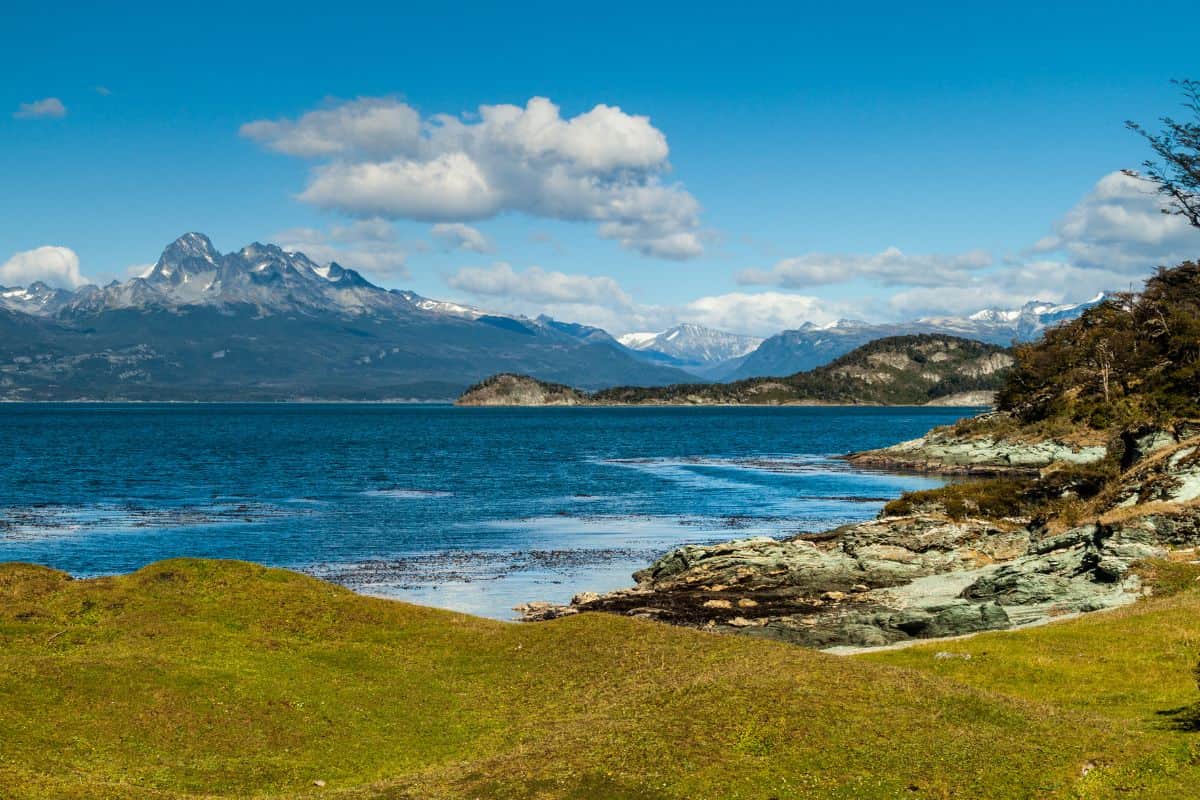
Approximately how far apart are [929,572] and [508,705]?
129 ft

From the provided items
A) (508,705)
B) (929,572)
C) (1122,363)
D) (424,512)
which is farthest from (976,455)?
(508,705)

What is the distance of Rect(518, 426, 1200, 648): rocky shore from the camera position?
42.3 meters

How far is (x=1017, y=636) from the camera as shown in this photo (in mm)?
35000

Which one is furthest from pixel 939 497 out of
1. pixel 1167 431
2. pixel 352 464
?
pixel 352 464

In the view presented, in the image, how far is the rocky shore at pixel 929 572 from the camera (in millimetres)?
42281

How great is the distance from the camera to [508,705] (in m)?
26.4

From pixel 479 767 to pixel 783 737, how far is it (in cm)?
634

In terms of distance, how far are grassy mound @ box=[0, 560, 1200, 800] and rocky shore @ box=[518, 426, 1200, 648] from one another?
26.8 feet

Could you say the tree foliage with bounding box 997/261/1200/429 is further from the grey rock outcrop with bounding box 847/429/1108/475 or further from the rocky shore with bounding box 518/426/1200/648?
the rocky shore with bounding box 518/426/1200/648

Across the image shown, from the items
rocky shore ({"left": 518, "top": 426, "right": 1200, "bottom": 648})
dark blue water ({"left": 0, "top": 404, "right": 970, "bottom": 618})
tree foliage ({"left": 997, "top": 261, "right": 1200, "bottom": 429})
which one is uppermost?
tree foliage ({"left": 997, "top": 261, "right": 1200, "bottom": 429})

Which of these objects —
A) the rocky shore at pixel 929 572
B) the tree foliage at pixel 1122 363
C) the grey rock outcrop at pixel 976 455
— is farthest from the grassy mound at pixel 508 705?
the grey rock outcrop at pixel 976 455

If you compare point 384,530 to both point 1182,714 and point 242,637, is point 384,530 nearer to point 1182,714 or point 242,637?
point 242,637

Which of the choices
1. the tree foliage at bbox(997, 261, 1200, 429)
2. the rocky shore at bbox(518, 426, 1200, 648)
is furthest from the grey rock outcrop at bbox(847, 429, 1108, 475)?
the rocky shore at bbox(518, 426, 1200, 648)

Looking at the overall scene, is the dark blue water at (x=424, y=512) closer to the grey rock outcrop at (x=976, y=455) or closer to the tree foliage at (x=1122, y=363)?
the grey rock outcrop at (x=976, y=455)
